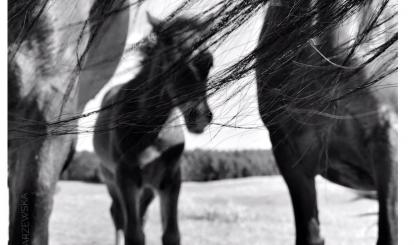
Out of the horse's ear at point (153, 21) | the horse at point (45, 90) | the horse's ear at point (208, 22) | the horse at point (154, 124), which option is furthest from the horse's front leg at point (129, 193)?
the horse's ear at point (208, 22)

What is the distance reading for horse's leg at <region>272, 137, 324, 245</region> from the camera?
2.66 ft

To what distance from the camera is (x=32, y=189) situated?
691 millimetres

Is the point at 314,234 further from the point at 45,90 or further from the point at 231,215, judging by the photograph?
the point at 45,90

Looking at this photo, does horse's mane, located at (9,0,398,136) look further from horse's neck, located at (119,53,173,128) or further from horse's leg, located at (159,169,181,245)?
horse's leg, located at (159,169,181,245)

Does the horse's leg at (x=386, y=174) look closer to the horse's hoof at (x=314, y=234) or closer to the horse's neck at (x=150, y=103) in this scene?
the horse's hoof at (x=314, y=234)

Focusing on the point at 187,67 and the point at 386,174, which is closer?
the point at 187,67

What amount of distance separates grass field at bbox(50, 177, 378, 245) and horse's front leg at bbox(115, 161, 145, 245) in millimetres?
68

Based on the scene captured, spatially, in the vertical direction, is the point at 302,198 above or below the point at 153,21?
below

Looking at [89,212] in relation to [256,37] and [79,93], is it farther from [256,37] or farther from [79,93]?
[256,37]

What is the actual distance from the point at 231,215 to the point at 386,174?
0.27 metres

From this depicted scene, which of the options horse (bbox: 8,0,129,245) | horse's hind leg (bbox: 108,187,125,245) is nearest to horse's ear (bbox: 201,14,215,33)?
horse (bbox: 8,0,129,245)

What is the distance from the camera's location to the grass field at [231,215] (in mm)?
884

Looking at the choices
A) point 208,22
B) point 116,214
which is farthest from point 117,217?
point 208,22
